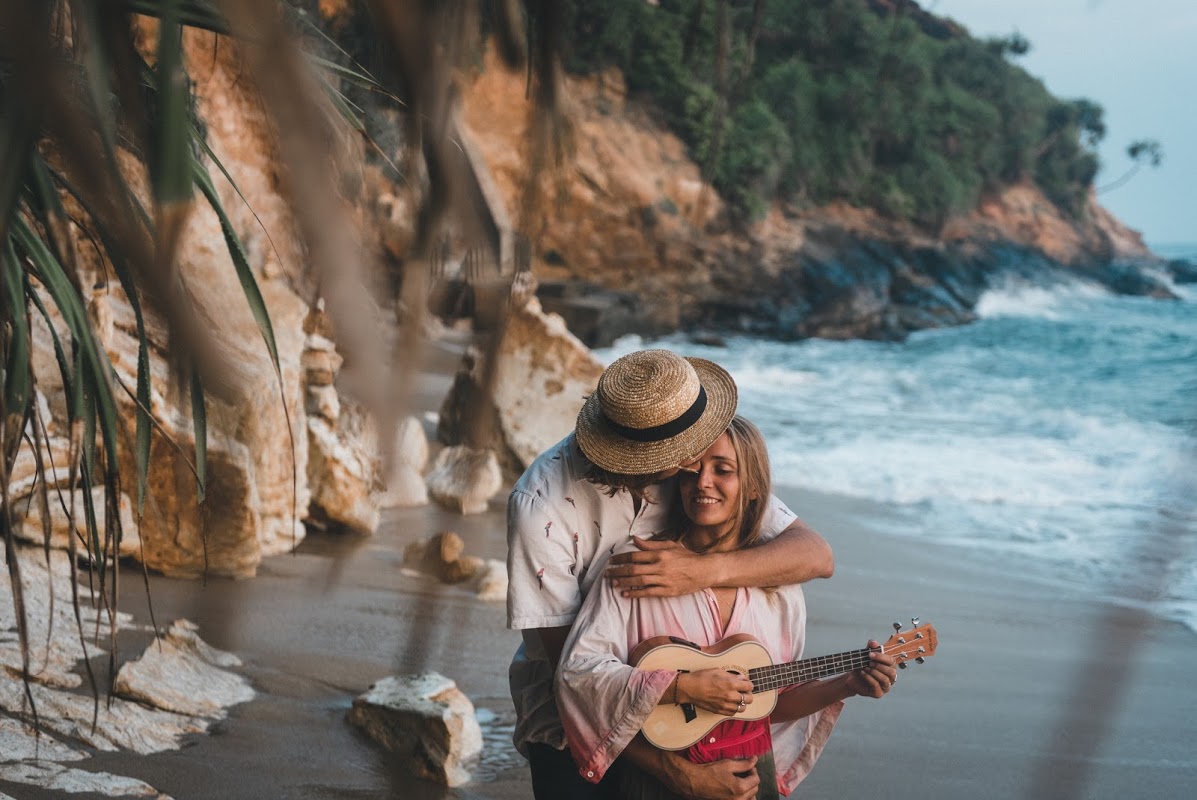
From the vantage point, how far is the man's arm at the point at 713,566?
95.4 inches

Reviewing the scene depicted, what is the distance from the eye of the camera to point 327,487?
572 centimetres

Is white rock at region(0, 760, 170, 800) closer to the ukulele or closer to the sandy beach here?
the sandy beach

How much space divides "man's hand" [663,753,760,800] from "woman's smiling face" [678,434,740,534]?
0.49 m

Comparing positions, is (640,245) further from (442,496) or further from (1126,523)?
(442,496)

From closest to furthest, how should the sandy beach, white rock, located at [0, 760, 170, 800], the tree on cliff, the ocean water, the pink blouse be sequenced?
the tree on cliff → the pink blouse → white rock, located at [0, 760, 170, 800] → the sandy beach → the ocean water

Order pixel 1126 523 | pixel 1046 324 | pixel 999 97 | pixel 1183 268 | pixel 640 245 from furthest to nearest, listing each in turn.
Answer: pixel 1183 268
pixel 999 97
pixel 1046 324
pixel 640 245
pixel 1126 523

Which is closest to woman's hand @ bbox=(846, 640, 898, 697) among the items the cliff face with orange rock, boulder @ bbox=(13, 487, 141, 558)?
boulder @ bbox=(13, 487, 141, 558)

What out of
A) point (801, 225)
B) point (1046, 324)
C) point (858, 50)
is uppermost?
point (858, 50)

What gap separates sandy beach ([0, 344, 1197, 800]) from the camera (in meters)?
3.41

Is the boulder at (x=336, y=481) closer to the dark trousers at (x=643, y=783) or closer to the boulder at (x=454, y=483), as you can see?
the boulder at (x=454, y=483)

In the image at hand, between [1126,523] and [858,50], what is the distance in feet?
58.9

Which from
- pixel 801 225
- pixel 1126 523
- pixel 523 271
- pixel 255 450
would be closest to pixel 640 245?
pixel 801 225

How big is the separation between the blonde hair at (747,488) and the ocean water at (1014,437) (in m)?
0.88

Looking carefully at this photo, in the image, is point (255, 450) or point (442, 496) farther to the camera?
point (442, 496)
